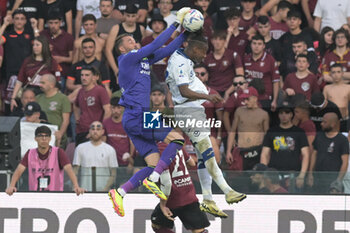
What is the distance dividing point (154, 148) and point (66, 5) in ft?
26.2

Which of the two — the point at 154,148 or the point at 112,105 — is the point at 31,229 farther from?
the point at 154,148

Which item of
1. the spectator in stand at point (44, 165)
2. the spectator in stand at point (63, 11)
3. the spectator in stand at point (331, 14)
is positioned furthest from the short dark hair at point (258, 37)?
the spectator in stand at point (44, 165)

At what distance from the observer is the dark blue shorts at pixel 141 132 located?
11641 mm

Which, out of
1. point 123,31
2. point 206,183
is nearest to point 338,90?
point 123,31

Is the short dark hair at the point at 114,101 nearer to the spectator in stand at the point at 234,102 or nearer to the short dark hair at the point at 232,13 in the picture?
the spectator in stand at the point at 234,102

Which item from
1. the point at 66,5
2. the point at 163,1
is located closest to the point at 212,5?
the point at 163,1

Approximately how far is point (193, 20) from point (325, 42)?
7.25 meters

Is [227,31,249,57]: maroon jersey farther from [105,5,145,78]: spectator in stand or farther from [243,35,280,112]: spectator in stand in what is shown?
[105,5,145,78]: spectator in stand

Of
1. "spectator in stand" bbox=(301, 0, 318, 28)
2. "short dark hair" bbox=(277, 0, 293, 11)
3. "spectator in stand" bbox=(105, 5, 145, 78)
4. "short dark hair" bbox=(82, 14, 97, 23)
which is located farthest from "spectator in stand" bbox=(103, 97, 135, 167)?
"spectator in stand" bbox=(301, 0, 318, 28)

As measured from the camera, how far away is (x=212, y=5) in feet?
62.7

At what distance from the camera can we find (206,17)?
18.4 meters

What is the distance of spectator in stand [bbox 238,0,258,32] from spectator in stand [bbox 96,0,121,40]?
93.1 inches

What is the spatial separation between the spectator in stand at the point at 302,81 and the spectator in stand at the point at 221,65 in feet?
3.25

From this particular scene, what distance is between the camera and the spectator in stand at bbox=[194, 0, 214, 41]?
18109 millimetres
